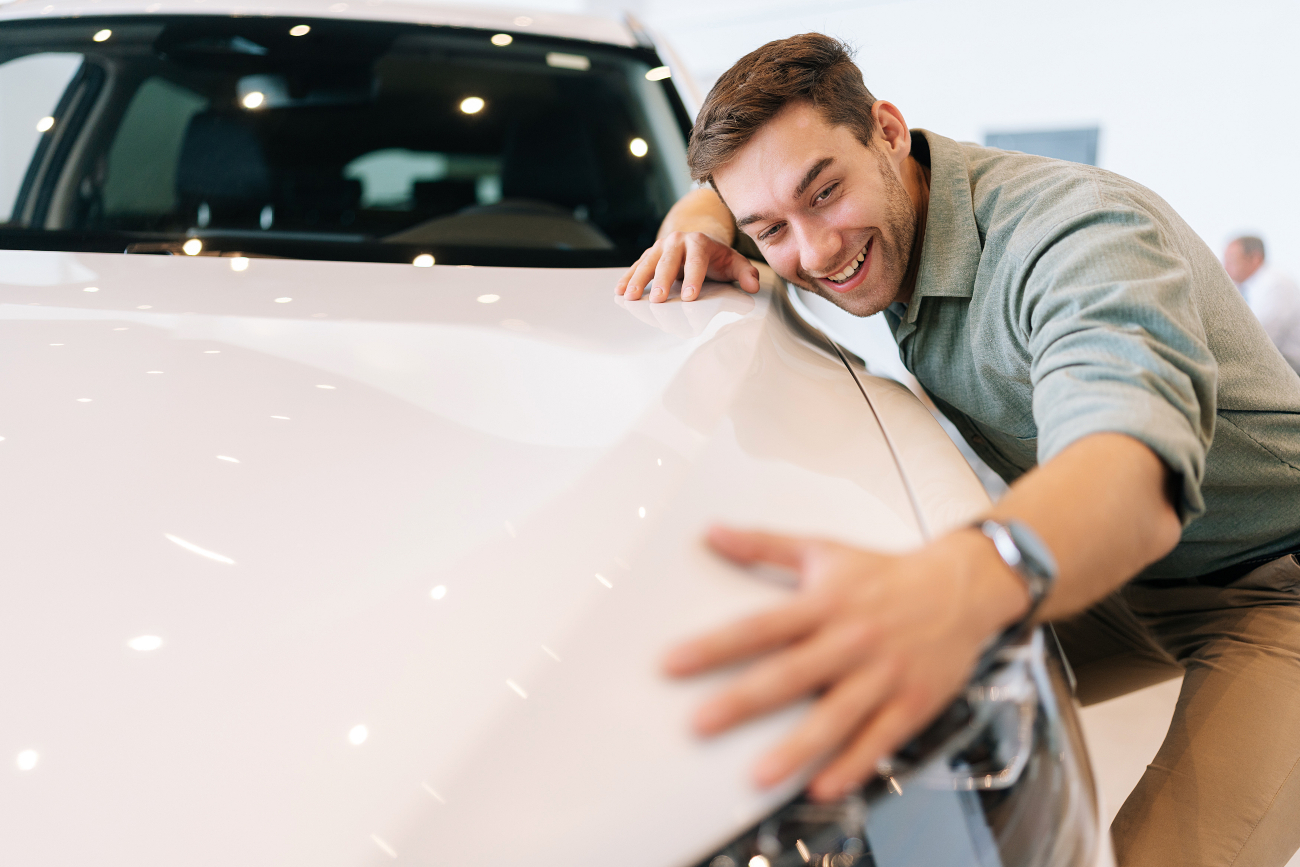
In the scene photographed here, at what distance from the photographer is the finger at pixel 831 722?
43cm

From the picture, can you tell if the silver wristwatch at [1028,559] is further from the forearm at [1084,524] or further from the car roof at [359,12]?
the car roof at [359,12]

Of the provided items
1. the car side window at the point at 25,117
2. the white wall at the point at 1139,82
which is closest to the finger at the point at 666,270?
the car side window at the point at 25,117

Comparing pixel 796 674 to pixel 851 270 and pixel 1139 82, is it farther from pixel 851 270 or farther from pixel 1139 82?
pixel 1139 82

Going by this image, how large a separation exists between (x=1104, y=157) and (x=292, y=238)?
7211 millimetres

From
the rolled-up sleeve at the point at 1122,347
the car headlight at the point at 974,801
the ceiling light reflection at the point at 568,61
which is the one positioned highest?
the ceiling light reflection at the point at 568,61

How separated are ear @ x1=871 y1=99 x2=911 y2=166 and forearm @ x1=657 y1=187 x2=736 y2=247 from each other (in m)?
0.28

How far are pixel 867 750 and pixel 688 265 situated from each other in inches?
33.2

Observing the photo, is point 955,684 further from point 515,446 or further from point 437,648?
point 515,446

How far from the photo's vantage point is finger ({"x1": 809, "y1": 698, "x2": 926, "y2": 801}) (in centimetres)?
44

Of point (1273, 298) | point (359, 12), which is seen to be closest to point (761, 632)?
point (359, 12)

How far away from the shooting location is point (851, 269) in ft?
3.98

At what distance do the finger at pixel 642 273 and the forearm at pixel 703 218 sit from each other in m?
0.11

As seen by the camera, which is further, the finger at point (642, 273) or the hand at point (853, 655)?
the finger at point (642, 273)

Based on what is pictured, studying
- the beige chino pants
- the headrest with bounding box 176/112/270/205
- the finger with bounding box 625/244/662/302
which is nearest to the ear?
the finger with bounding box 625/244/662/302
